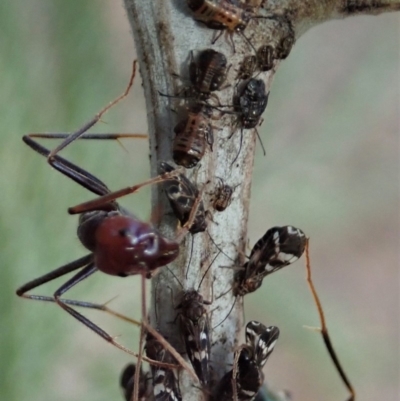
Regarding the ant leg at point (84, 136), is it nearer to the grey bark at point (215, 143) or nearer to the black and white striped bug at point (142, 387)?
the grey bark at point (215, 143)

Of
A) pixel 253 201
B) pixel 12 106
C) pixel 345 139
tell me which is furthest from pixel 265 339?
pixel 345 139

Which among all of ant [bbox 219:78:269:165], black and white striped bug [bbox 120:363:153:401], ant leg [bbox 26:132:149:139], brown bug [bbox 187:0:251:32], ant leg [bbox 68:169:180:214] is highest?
brown bug [bbox 187:0:251:32]

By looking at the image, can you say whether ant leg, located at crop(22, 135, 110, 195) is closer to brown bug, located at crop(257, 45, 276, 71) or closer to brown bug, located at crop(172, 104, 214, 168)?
brown bug, located at crop(172, 104, 214, 168)

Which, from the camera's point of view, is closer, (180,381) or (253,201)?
(180,381)

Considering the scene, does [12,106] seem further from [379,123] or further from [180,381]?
[379,123]

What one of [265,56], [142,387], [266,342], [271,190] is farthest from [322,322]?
[271,190]

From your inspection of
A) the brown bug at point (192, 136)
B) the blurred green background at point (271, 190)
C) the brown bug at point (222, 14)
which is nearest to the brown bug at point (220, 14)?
the brown bug at point (222, 14)

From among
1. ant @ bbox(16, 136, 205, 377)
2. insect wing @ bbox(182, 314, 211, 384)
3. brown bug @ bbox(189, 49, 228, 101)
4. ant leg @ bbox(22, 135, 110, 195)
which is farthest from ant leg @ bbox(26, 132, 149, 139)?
insect wing @ bbox(182, 314, 211, 384)
